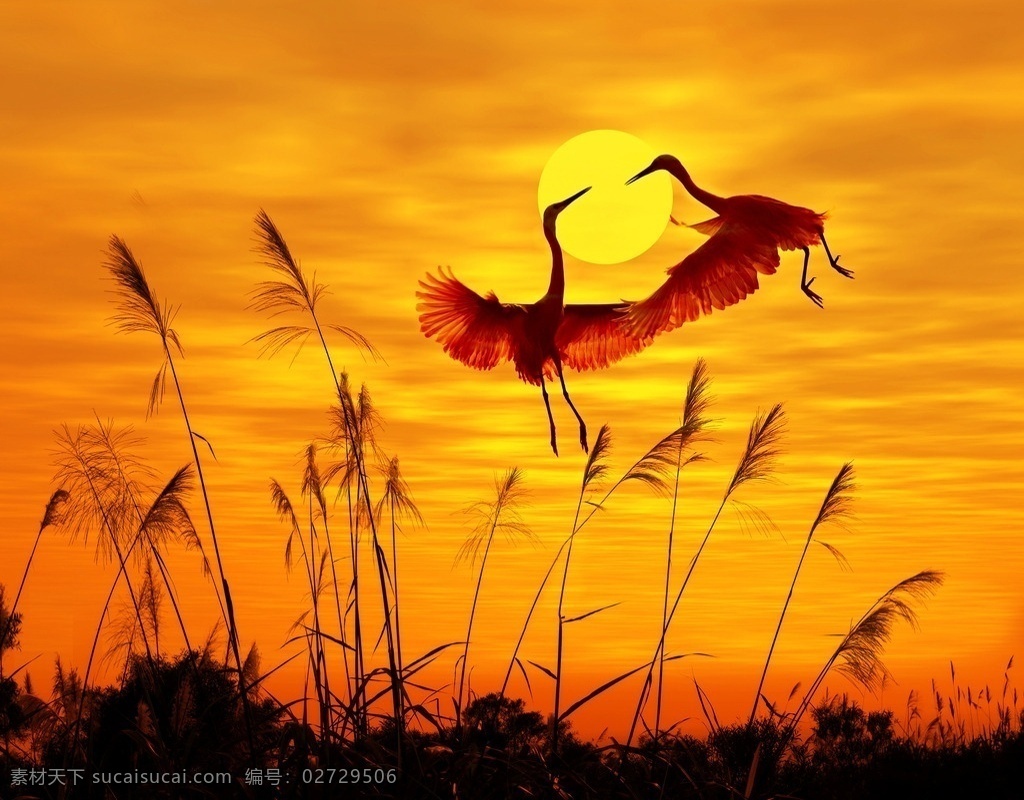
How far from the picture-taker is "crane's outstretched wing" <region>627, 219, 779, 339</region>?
15.1 ft

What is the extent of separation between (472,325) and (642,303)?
0.81 meters

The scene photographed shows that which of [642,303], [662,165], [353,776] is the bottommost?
[353,776]

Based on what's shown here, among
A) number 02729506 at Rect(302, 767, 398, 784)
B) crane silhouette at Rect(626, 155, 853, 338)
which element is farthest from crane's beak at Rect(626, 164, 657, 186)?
number 02729506 at Rect(302, 767, 398, 784)

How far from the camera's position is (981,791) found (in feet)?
26.1

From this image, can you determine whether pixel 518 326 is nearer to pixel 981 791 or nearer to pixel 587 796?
pixel 587 796

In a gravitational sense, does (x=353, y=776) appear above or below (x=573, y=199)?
below

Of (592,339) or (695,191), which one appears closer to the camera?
(695,191)

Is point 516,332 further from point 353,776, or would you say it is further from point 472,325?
point 353,776

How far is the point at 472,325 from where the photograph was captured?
5.16 m

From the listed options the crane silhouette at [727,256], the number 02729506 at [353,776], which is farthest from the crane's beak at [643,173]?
the number 02729506 at [353,776]

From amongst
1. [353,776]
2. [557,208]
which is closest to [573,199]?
[557,208]

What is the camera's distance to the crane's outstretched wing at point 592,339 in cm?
507

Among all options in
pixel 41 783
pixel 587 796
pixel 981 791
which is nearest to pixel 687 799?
pixel 587 796

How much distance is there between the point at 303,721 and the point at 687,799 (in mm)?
1650
